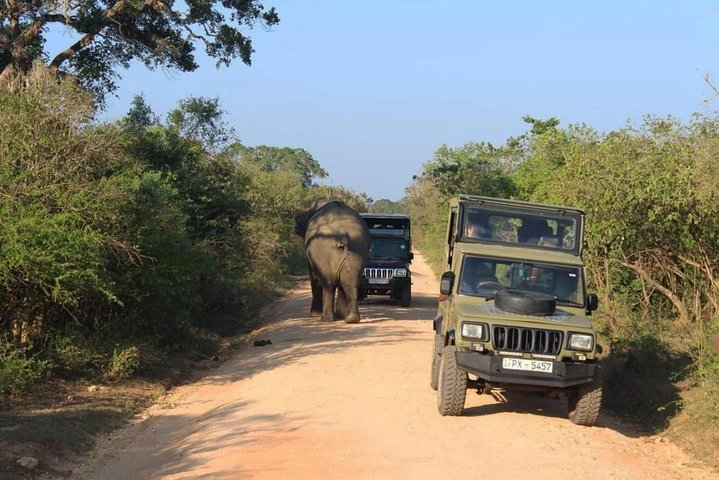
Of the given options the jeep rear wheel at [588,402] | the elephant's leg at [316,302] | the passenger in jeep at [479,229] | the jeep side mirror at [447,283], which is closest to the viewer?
the jeep rear wheel at [588,402]

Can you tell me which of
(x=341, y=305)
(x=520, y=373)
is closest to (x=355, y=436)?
(x=520, y=373)

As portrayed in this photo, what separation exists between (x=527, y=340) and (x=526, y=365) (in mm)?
278

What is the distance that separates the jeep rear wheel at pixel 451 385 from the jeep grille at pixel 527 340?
52cm

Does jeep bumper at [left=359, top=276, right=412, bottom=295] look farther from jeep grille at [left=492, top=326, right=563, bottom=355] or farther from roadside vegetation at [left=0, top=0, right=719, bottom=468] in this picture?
jeep grille at [left=492, top=326, right=563, bottom=355]

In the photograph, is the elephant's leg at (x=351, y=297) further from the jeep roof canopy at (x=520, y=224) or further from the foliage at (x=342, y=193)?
the foliage at (x=342, y=193)

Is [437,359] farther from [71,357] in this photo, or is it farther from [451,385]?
[71,357]

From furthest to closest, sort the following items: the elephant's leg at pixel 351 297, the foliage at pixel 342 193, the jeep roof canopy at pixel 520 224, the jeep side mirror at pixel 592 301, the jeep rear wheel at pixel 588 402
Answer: the foliage at pixel 342 193 < the elephant's leg at pixel 351 297 < the jeep roof canopy at pixel 520 224 < the jeep side mirror at pixel 592 301 < the jeep rear wheel at pixel 588 402

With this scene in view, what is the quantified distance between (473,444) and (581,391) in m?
1.80

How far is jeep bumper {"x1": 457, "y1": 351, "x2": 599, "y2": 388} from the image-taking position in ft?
30.2

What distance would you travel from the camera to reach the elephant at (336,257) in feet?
62.3

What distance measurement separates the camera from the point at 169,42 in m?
21.2

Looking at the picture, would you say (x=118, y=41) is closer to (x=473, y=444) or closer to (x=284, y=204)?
(x=473, y=444)

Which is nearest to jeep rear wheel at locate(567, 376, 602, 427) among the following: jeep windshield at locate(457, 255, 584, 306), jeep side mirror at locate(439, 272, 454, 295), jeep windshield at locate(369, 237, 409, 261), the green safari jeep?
the green safari jeep

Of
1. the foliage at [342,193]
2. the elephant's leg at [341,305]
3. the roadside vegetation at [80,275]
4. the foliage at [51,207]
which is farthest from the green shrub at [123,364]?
the foliage at [342,193]
